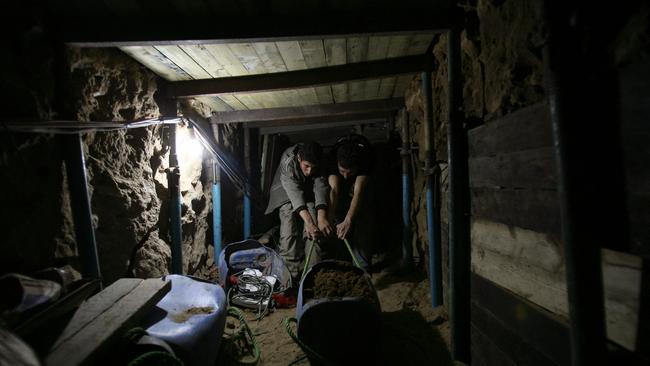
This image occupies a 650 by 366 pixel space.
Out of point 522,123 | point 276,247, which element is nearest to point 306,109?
point 276,247

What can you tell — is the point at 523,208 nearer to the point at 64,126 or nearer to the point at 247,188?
the point at 64,126

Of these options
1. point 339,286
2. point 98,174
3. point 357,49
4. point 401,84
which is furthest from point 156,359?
point 401,84

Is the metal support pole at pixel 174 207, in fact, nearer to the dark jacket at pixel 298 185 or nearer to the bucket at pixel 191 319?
the bucket at pixel 191 319

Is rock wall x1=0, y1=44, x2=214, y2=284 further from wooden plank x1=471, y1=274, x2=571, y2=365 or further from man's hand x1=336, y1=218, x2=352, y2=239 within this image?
wooden plank x1=471, y1=274, x2=571, y2=365

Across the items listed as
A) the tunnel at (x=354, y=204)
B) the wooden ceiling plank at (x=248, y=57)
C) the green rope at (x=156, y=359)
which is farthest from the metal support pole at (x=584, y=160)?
the wooden ceiling plank at (x=248, y=57)

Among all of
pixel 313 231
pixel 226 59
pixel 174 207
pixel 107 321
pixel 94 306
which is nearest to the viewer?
pixel 107 321

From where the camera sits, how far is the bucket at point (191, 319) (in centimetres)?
196

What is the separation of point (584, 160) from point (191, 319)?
8.02 ft

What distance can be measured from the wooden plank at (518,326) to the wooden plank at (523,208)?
42 cm

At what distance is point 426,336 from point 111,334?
262 centimetres

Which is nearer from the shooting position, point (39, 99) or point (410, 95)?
point (39, 99)

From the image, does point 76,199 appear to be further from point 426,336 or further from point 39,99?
point 426,336

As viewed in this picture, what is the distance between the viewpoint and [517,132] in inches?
65.1

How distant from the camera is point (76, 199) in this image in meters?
2.35
